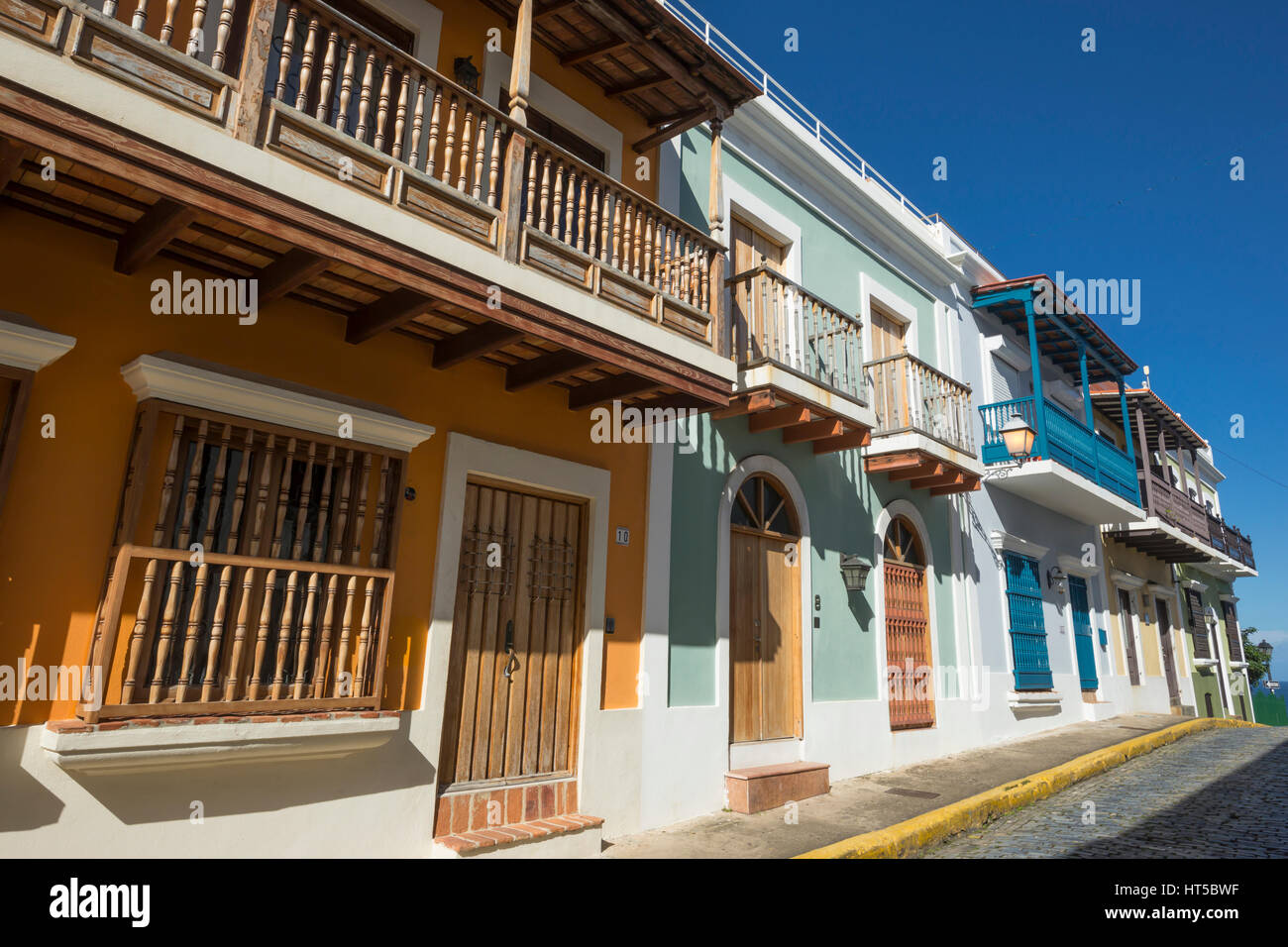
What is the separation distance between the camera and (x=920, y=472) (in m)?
9.87

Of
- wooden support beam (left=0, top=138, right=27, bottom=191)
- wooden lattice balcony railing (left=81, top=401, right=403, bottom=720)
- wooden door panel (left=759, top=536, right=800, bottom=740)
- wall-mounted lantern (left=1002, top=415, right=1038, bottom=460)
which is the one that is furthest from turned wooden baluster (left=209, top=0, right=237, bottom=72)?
wall-mounted lantern (left=1002, top=415, right=1038, bottom=460)

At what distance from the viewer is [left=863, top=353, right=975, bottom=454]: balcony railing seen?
31.9 ft

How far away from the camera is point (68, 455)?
4008 mm

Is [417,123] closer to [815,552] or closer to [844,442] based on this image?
[844,442]

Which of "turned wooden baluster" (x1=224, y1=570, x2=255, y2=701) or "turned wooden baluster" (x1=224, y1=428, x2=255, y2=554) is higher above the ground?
"turned wooden baluster" (x1=224, y1=428, x2=255, y2=554)

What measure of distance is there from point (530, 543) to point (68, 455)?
3.08m

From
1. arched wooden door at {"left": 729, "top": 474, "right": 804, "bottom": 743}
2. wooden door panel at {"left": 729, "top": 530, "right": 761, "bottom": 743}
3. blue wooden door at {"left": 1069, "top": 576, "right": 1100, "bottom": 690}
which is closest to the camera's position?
wooden door panel at {"left": 729, "top": 530, "right": 761, "bottom": 743}

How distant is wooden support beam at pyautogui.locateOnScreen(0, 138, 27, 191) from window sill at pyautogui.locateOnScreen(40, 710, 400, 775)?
8.51 feet

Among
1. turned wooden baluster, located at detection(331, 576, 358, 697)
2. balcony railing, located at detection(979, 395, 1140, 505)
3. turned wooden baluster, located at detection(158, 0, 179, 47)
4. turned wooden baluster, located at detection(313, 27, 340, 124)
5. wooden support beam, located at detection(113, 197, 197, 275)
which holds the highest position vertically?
balcony railing, located at detection(979, 395, 1140, 505)

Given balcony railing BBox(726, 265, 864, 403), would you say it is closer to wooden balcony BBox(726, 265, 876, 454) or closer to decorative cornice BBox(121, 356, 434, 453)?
wooden balcony BBox(726, 265, 876, 454)

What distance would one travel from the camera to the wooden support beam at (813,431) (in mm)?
8188

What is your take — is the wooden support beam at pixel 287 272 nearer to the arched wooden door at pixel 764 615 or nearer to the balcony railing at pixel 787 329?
the balcony railing at pixel 787 329

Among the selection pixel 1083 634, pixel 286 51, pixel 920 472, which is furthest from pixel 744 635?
pixel 1083 634
